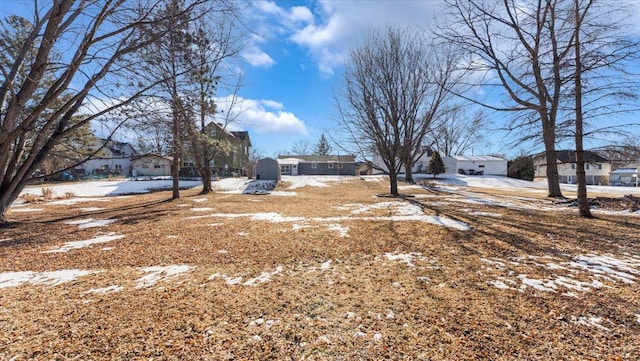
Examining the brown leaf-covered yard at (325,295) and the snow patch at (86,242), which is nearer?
the brown leaf-covered yard at (325,295)

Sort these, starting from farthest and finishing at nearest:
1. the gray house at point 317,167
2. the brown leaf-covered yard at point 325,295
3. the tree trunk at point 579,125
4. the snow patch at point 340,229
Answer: the gray house at point 317,167
the tree trunk at point 579,125
the snow patch at point 340,229
the brown leaf-covered yard at point 325,295

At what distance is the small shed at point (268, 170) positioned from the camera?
2614cm

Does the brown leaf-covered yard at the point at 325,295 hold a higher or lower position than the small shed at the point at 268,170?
lower

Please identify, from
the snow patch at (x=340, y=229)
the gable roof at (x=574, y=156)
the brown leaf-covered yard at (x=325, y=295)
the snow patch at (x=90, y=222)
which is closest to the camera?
the brown leaf-covered yard at (x=325, y=295)

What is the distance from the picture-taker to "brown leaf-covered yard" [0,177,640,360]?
2178mm

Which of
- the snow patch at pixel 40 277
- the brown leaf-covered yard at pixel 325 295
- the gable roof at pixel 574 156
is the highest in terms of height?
the gable roof at pixel 574 156

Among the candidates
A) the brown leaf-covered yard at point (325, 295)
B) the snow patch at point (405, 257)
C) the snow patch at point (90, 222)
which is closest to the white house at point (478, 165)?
the brown leaf-covered yard at point (325, 295)

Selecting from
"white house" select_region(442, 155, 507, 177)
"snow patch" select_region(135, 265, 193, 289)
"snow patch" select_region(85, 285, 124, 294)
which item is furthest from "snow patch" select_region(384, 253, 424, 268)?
"white house" select_region(442, 155, 507, 177)

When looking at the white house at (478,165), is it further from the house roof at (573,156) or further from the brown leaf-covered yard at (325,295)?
the brown leaf-covered yard at (325,295)

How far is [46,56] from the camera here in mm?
5309

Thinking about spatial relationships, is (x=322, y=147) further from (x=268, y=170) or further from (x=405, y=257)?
(x=405, y=257)

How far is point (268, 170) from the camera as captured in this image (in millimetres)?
26188

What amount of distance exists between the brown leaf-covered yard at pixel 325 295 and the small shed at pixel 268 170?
2016 centimetres

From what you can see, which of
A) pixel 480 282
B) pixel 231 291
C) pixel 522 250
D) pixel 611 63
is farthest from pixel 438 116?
pixel 231 291
